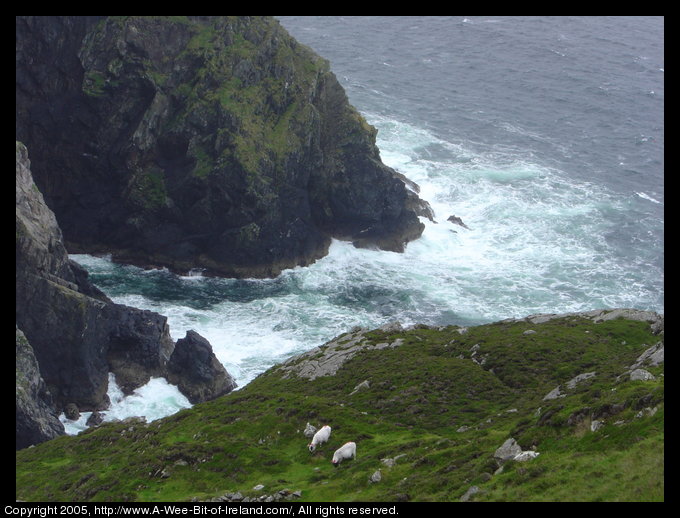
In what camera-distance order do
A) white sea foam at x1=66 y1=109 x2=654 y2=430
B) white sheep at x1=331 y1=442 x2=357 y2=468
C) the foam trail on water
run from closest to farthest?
white sheep at x1=331 y1=442 x2=357 y2=468, the foam trail on water, white sea foam at x1=66 y1=109 x2=654 y2=430

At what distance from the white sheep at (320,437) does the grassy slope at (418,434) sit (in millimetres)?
487

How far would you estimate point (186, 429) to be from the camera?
195 ft

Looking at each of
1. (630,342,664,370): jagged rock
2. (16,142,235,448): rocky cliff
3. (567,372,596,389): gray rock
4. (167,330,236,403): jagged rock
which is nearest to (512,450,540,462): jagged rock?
(567,372,596,389): gray rock

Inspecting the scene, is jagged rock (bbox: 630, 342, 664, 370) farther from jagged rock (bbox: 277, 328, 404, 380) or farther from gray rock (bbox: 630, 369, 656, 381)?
jagged rock (bbox: 277, 328, 404, 380)

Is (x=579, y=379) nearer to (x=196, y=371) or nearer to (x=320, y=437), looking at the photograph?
(x=320, y=437)

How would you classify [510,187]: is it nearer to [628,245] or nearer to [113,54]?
[628,245]

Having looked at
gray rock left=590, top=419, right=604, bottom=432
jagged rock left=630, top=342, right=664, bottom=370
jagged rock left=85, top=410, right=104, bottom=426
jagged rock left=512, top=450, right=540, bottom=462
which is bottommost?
jagged rock left=85, top=410, right=104, bottom=426

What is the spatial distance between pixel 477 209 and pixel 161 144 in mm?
52926

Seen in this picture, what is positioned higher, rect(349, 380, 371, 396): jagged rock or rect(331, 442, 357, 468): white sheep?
rect(331, 442, 357, 468): white sheep

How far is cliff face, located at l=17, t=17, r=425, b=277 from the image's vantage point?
354 feet

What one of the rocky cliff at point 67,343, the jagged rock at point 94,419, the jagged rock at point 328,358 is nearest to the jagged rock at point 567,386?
the jagged rock at point 328,358

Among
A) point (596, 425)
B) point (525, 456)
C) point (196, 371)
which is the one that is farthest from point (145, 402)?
point (596, 425)

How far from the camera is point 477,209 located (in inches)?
5241

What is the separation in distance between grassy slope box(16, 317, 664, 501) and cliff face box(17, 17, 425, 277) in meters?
38.4
